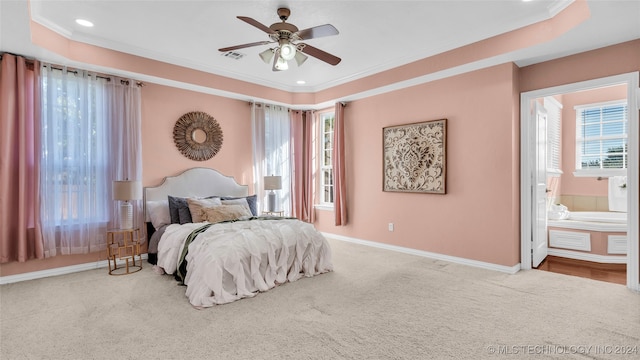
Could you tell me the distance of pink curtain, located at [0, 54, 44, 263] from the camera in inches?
135

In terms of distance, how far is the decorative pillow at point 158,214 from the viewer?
14.0 feet

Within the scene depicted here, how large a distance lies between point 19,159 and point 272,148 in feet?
11.4

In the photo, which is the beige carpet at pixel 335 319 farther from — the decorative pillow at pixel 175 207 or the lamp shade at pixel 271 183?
the lamp shade at pixel 271 183

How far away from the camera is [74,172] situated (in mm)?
3883

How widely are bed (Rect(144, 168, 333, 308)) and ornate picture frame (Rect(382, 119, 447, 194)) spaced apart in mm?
1778

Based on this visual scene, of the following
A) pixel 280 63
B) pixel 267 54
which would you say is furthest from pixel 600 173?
pixel 267 54

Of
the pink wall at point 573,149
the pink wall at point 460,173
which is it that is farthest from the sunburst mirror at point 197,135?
the pink wall at point 573,149

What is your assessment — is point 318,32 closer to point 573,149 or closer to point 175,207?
point 175,207

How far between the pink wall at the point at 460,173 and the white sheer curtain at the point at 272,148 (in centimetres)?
152

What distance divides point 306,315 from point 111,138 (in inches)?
136

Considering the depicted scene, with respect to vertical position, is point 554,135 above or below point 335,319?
above

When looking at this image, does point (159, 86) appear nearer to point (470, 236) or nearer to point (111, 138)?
point (111, 138)

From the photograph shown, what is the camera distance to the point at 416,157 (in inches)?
187

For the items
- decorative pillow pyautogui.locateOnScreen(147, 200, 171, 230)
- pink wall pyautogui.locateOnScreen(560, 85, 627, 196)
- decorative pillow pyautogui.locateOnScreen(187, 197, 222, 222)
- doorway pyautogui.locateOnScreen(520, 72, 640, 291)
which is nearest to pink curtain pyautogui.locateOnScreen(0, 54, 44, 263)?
decorative pillow pyautogui.locateOnScreen(147, 200, 171, 230)
